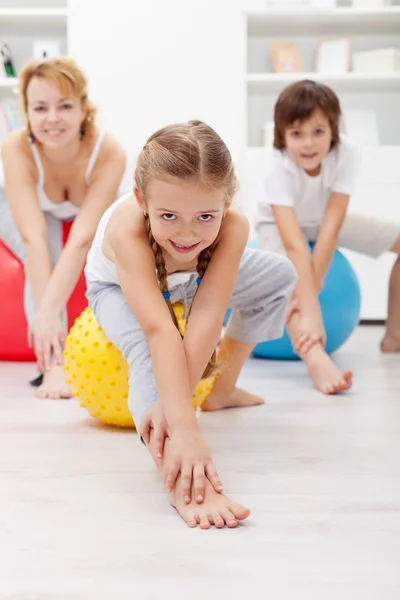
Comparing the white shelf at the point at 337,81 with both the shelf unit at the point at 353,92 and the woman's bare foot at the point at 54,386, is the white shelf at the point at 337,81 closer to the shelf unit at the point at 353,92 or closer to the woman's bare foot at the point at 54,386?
the shelf unit at the point at 353,92

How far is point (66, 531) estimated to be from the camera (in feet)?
3.71

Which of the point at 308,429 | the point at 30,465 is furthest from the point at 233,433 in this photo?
the point at 30,465

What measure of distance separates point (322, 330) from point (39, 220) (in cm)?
89

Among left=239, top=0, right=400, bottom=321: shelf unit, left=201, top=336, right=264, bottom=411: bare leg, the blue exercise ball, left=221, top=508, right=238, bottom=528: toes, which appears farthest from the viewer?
left=239, top=0, right=400, bottom=321: shelf unit

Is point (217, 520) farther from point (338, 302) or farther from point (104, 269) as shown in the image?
point (338, 302)

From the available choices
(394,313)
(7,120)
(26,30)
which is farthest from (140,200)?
(26,30)

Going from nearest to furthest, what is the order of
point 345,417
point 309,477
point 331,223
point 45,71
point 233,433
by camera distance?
point 309,477 < point 233,433 < point 345,417 < point 45,71 < point 331,223

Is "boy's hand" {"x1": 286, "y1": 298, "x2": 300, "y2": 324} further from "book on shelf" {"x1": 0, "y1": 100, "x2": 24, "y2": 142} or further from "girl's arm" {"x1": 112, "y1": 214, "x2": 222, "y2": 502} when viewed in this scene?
"book on shelf" {"x1": 0, "y1": 100, "x2": 24, "y2": 142}

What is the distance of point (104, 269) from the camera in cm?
169

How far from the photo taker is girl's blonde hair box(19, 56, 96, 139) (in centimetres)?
226

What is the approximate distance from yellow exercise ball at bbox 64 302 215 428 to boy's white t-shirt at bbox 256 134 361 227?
2.94ft

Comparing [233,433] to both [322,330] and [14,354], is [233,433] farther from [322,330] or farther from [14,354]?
[14,354]

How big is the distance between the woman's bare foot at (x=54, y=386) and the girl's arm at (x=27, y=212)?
0.20 metres

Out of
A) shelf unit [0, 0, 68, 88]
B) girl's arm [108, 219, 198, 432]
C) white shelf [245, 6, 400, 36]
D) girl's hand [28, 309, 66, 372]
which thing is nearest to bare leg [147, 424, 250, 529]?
girl's arm [108, 219, 198, 432]
